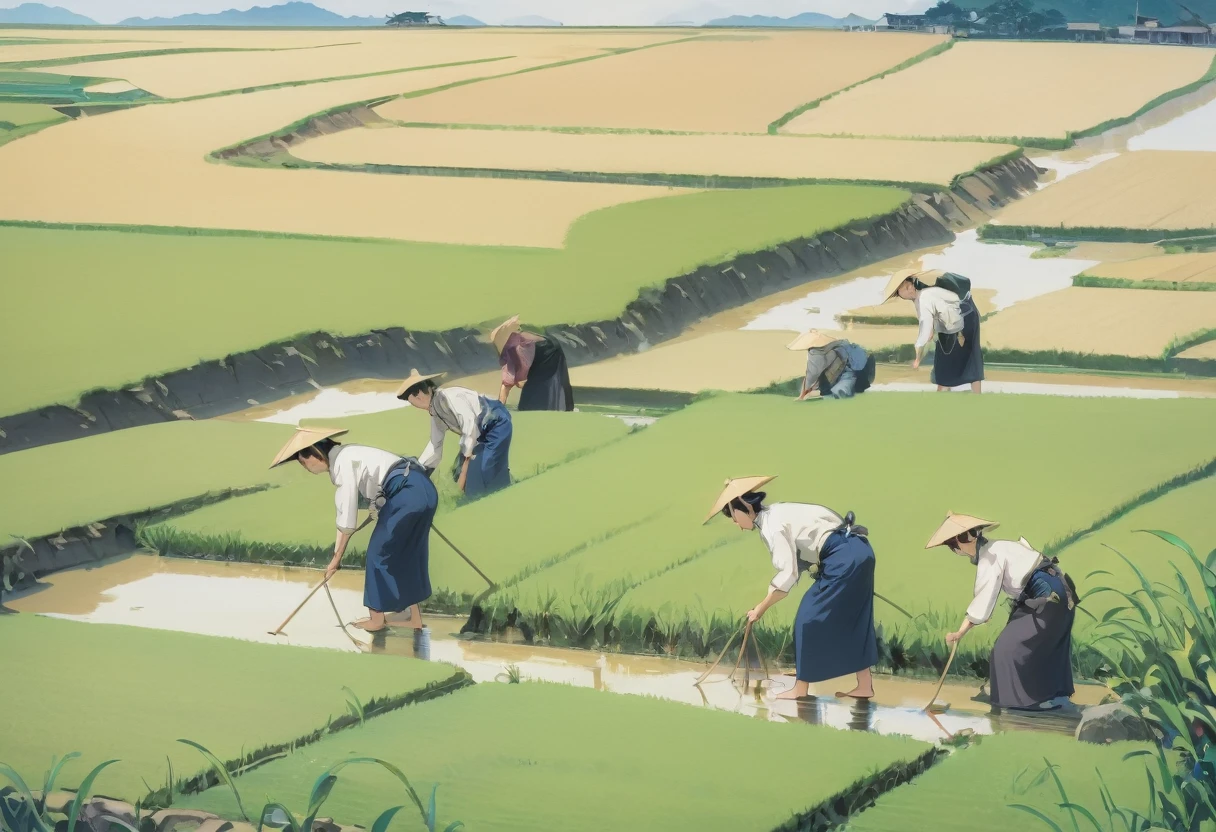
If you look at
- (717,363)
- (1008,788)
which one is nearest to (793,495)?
(1008,788)

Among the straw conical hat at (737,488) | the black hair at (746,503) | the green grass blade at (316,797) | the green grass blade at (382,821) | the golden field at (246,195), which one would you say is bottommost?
the golden field at (246,195)

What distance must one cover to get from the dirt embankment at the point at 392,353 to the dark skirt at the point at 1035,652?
31.0ft

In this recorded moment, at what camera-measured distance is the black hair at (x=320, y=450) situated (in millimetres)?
10016

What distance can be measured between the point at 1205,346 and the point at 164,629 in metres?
12.3

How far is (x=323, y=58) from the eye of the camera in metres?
72.9

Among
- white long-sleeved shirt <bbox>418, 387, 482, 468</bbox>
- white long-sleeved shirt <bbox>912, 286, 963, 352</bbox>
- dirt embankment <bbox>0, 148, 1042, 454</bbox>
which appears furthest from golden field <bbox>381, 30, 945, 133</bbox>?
white long-sleeved shirt <bbox>418, 387, 482, 468</bbox>

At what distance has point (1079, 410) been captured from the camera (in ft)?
49.9

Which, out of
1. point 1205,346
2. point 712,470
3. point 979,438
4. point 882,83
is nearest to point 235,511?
point 712,470

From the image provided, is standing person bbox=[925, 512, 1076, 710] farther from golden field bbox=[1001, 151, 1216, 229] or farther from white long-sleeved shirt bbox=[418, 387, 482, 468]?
golden field bbox=[1001, 151, 1216, 229]

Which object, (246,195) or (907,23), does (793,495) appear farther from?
(907,23)

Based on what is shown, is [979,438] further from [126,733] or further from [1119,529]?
[126,733]

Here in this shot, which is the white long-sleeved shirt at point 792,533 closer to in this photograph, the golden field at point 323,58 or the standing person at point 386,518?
the standing person at point 386,518

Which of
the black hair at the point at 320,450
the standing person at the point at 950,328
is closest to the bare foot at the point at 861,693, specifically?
the black hair at the point at 320,450

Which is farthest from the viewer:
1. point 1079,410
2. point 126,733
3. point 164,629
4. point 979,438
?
point 1079,410
